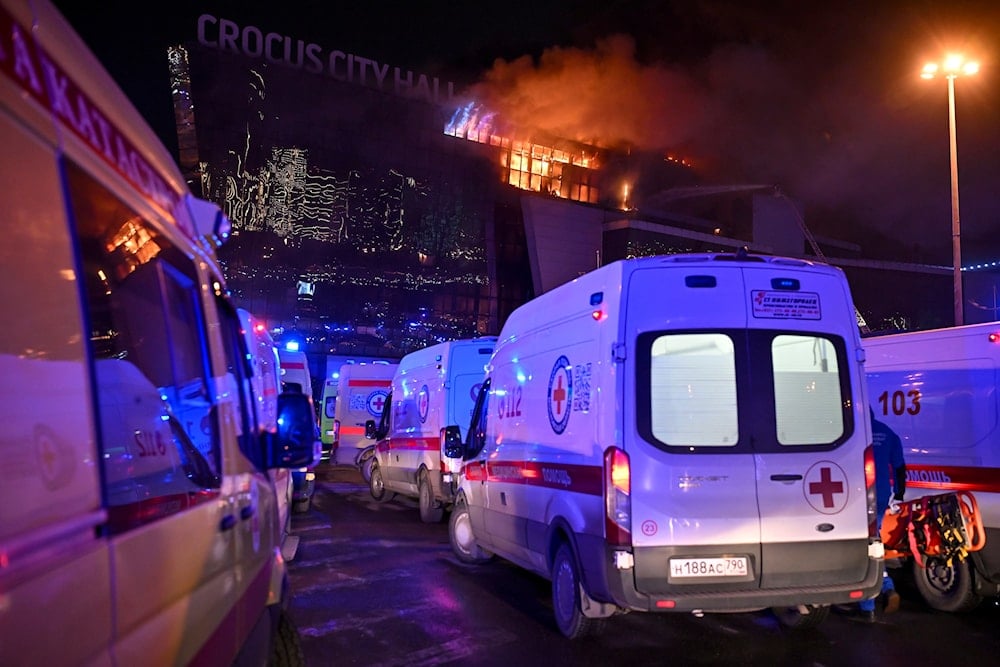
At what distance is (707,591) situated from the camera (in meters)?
5.10

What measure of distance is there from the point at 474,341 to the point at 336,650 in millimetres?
6279

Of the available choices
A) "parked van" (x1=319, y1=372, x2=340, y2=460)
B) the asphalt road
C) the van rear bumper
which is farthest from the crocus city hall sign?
the van rear bumper

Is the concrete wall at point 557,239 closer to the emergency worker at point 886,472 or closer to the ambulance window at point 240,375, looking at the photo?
the emergency worker at point 886,472

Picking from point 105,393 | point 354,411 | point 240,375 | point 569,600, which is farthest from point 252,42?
point 105,393

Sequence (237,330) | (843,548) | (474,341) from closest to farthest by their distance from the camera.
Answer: (237,330) < (843,548) < (474,341)

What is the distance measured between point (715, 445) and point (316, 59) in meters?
35.9

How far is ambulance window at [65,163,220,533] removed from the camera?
1.79 m

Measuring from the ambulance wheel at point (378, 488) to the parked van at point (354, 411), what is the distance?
→ 4620mm

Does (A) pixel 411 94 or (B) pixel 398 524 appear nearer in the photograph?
(B) pixel 398 524

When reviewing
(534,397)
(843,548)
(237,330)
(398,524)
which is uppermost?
(237,330)

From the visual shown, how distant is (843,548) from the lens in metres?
5.32

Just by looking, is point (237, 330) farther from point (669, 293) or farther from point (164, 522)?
point (669, 293)

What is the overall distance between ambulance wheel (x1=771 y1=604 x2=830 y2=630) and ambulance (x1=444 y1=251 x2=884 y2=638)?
0.65m

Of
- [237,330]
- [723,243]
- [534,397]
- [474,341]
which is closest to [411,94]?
[723,243]
